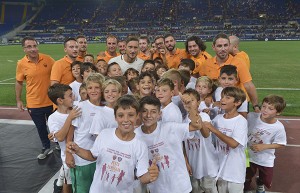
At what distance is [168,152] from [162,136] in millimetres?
194

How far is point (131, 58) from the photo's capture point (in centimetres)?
562

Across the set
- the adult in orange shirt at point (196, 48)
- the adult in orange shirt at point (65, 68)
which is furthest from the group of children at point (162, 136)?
the adult in orange shirt at point (65, 68)

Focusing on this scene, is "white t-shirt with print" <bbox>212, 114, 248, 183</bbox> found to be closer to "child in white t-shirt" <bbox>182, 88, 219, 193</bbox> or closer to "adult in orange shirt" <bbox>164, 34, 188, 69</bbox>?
"child in white t-shirt" <bbox>182, 88, 219, 193</bbox>

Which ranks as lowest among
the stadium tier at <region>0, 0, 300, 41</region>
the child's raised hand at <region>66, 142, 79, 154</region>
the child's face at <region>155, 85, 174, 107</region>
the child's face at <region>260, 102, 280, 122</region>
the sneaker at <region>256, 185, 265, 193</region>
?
the sneaker at <region>256, 185, 265, 193</region>

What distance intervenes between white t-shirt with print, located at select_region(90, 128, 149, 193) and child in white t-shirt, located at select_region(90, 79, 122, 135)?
342mm

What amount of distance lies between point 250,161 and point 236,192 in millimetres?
897

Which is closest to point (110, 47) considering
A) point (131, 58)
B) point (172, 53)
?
point (131, 58)

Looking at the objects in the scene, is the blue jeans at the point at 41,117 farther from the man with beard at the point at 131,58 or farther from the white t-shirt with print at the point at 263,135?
the white t-shirt with print at the point at 263,135

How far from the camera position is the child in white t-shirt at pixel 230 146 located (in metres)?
3.42

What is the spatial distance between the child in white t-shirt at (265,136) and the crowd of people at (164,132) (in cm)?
1

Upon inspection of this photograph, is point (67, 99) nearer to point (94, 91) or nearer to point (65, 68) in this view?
point (94, 91)

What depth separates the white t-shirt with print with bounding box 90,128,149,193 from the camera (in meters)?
2.85

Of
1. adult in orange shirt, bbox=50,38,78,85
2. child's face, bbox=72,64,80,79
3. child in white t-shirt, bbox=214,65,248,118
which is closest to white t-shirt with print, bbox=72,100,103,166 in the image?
child's face, bbox=72,64,80,79

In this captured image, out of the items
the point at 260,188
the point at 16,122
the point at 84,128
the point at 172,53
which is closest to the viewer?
the point at 84,128
